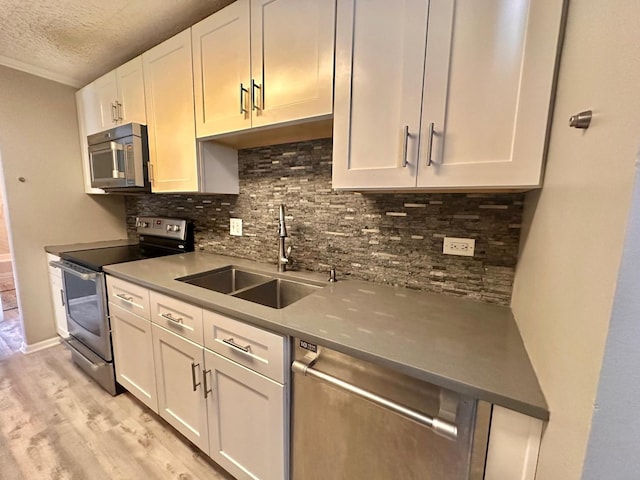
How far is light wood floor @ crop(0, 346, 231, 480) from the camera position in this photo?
136 cm

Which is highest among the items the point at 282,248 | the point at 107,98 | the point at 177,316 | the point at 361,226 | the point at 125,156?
the point at 107,98

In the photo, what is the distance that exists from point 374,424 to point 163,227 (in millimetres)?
2135

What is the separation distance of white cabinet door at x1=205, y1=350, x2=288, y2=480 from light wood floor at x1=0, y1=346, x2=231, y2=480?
0.29 meters

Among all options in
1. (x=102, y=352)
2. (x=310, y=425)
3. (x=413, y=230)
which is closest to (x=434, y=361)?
(x=310, y=425)

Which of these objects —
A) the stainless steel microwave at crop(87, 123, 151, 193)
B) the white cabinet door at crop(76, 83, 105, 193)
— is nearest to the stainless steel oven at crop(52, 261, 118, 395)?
the stainless steel microwave at crop(87, 123, 151, 193)

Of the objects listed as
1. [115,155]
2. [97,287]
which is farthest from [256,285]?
[115,155]

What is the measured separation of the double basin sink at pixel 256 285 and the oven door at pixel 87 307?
2.31 ft

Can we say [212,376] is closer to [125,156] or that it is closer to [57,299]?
[125,156]

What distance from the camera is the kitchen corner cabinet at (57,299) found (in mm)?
2297

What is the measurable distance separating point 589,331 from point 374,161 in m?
0.77

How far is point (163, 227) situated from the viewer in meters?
2.26

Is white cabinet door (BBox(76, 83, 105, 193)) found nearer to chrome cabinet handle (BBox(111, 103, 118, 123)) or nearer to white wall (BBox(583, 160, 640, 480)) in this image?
chrome cabinet handle (BBox(111, 103, 118, 123))

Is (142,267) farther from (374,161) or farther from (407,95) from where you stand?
(407,95)

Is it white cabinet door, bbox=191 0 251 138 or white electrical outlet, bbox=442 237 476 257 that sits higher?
white cabinet door, bbox=191 0 251 138
